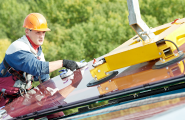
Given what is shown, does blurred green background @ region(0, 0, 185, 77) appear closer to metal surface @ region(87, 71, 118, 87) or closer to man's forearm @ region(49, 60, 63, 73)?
man's forearm @ region(49, 60, 63, 73)

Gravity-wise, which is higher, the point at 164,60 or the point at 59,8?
the point at 59,8

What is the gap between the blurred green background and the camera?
12.1 m

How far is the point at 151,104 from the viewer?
1.52 meters

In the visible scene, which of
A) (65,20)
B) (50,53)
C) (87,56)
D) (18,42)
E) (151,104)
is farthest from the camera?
(65,20)

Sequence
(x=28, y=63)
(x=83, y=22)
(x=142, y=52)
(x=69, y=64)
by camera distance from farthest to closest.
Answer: (x=83, y=22) < (x=69, y=64) < (x=28, y=63) < (x=142, y=52)

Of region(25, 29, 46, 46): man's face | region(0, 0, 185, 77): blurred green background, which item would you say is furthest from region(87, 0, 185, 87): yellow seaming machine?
region(0, 0, 185, 77): blurred green background

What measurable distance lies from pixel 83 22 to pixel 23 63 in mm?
12704

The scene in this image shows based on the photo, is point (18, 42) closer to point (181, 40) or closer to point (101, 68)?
point (101, 68)

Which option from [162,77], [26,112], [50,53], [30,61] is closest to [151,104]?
[162,77]

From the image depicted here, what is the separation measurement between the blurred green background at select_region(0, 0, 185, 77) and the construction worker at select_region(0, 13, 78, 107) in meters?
7.13

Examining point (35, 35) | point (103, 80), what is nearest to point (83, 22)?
point (35, 35)

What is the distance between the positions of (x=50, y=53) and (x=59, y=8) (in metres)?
7.55

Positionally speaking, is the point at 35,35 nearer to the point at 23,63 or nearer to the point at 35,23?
A: the point at 35,23

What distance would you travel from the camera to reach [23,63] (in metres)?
2.38
